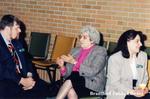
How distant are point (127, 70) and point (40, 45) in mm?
2883

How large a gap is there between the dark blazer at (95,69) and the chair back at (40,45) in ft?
7.48

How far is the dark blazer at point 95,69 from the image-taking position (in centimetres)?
579

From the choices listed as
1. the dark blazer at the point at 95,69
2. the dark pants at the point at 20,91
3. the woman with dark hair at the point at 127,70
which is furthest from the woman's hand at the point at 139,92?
the dark pants at the point at 20,91

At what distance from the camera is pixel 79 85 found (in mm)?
5797

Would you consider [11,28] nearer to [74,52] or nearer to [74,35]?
[74,52]

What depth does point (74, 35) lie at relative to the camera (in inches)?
310

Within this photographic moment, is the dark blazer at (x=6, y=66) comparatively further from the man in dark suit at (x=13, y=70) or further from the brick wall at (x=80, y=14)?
the brick wall at (x=80, y=14)

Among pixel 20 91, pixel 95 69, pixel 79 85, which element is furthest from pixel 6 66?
pixel 95 69

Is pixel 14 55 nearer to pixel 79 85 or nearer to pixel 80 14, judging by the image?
pixel 79 85

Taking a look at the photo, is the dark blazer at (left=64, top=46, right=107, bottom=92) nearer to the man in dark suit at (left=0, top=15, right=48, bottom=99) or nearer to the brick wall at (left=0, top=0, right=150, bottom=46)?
the man in dark suit at (left=0, top=15, right=48, bottom=99)

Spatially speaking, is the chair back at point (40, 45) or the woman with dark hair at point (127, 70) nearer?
the woman with dark hair at point (127, 70)

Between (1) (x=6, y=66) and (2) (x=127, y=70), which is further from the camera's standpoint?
(1) (x=6, y=66)

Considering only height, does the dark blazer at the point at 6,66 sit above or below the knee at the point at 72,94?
above

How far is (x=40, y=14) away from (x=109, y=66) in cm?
307
